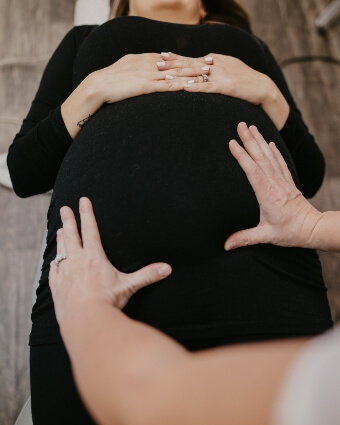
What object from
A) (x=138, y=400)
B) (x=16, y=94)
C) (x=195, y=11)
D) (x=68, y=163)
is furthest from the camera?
(x=16, y=94)

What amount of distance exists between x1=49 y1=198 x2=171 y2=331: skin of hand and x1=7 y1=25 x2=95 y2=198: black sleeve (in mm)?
234

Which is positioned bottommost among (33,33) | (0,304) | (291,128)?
(0,304)

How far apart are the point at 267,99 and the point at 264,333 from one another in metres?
0.53

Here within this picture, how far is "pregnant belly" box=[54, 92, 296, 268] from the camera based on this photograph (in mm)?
746

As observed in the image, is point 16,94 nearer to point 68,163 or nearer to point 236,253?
point 68,163

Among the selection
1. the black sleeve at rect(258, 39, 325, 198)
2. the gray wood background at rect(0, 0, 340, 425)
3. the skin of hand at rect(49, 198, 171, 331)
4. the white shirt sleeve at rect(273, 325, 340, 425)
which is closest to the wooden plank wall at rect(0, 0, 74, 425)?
the gray wood background at rect(0, 0, 340, 425)

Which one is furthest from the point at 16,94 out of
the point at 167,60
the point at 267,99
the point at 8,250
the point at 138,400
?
the point at 138,400

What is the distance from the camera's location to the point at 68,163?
0.86 metres

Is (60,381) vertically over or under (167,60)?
under

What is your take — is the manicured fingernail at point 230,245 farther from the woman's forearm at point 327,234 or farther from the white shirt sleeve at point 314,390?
the white shirt sleeve at point 314,390

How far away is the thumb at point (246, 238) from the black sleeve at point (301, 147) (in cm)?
37

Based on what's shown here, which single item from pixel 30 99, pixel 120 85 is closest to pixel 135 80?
pixel 120 85

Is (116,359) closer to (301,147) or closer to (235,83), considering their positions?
(235,83)

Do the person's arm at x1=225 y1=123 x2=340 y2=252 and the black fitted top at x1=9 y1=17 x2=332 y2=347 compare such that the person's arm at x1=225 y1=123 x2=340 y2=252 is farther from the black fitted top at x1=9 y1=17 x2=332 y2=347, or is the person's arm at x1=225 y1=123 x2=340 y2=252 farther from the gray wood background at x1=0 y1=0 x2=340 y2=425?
the gray wood background at x1=0 y1=0 x2=340 y2=425
